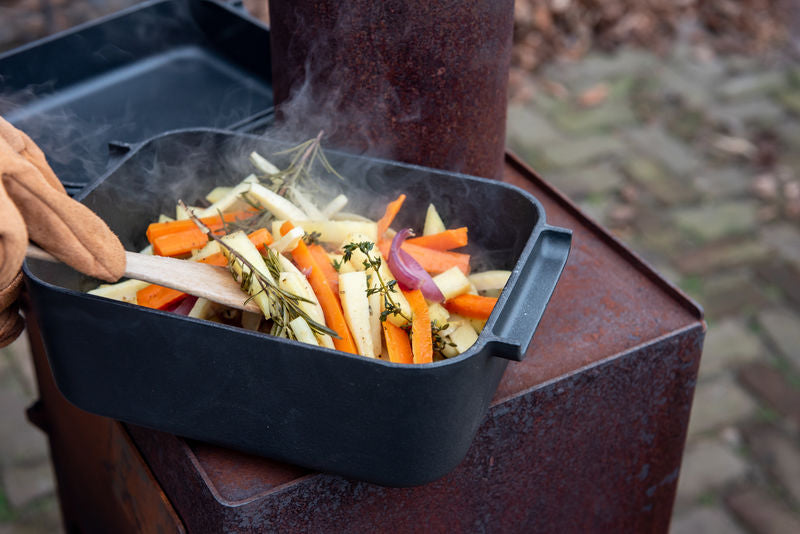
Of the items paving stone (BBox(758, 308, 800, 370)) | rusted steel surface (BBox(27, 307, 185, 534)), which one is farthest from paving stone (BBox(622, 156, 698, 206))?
rusted steel surface (BBox(27, 307, 185, 534))

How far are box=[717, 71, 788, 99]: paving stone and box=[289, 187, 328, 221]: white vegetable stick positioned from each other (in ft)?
10.6

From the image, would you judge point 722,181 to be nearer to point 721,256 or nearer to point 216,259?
point 721,256

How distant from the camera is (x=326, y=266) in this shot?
4.10 ft

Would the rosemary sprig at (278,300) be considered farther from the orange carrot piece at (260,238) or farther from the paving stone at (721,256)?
the paving stone at (721,256)

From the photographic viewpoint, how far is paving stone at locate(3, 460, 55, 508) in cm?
243

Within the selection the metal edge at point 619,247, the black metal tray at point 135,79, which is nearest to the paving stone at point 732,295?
the metal edge at point 619,247

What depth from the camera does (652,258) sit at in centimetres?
316

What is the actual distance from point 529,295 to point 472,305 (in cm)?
16

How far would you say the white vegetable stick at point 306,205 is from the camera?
4.57 feet

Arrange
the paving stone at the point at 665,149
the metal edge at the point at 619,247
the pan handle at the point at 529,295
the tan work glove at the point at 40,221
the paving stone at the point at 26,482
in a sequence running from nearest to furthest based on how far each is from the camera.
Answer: the tan work glove at the point at 40,221 < the pan handle at the point at 529,295 < the metal edge at the point at 619,247 < the paving stone at the point at 26,482 < the paving stone at the point at 665,149

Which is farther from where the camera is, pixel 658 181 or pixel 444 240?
pixel 658 181

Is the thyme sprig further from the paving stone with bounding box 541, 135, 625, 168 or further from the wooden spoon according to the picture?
the paving stone with bounding box 541, 135, 625, 168

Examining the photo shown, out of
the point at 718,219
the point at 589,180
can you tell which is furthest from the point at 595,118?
the point at 718,219

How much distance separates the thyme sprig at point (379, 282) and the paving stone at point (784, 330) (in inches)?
82.8
